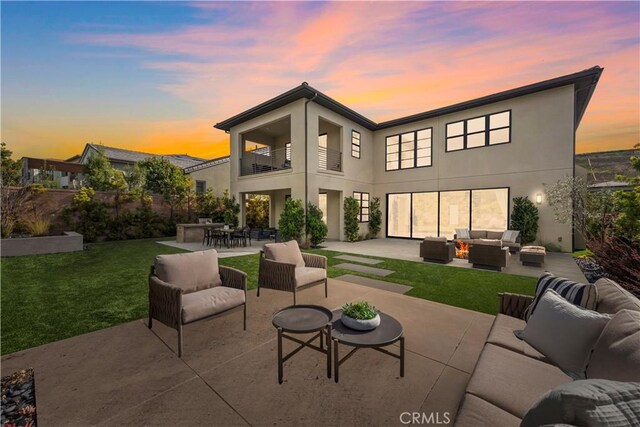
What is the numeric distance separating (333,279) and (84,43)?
9.46 meters

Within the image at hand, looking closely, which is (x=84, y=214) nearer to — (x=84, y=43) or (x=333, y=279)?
(x=84, y=43)

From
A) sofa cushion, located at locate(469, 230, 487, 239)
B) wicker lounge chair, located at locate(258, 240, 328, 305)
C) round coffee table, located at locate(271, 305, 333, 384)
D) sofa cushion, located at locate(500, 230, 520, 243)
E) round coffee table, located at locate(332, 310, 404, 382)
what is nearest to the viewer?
round coffee table, located at locate(332, 310, 404, 382)

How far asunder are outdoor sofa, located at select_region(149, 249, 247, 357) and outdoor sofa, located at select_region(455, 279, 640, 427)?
268 centimetres

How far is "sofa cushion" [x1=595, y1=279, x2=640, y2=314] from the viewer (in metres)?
1.81

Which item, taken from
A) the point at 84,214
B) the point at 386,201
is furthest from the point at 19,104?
the point at 386,201

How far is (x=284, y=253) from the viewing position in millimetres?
4723

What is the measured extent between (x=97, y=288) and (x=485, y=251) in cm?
920

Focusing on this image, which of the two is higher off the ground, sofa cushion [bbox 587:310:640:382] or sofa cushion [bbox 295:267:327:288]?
sofa cushion [bbox 587:310:640:382]

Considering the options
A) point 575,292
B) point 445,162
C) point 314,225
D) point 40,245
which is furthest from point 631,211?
point 40,245

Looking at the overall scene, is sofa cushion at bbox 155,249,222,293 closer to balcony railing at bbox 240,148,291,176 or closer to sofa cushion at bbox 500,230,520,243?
sofa cushion at bbox 500,230,520,243

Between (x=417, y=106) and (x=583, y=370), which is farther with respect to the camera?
(x=417, y=106)

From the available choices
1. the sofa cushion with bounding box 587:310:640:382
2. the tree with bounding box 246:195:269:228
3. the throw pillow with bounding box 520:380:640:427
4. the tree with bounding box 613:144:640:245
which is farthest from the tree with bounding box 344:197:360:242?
the throw pillow with bounding box 520:380:640:427

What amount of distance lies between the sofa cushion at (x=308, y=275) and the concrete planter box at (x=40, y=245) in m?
9.97

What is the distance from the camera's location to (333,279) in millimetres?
5918
